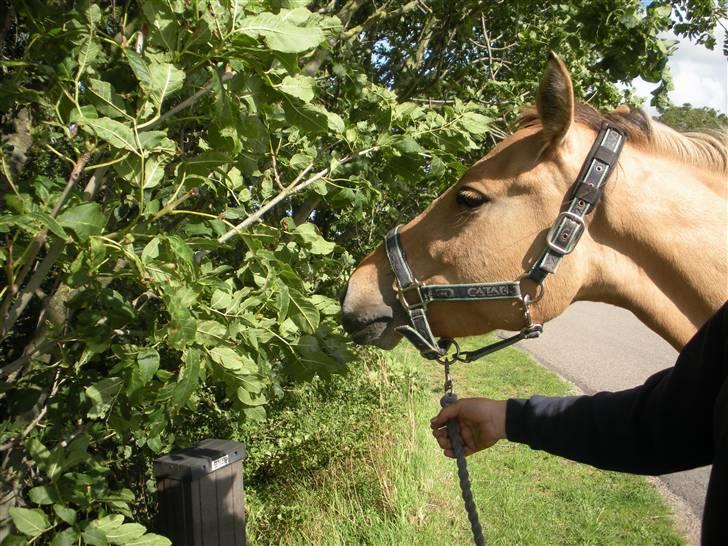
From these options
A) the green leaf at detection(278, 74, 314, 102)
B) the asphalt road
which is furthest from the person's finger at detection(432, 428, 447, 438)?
the asphalt road

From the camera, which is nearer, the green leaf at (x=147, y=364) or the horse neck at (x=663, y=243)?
the green leaf at (x=147, y=364)

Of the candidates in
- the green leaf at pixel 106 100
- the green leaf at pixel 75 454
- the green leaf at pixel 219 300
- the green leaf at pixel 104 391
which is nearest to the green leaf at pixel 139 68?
the green leaf at pixel 106 100

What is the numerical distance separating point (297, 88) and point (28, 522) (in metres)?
1.48

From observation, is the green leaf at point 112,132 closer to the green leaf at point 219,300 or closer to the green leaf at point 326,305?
the green leaf at point 219,300

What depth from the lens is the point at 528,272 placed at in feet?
6.79

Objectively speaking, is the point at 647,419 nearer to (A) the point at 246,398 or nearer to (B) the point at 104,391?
(A) the point at 246,398

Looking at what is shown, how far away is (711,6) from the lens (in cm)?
354

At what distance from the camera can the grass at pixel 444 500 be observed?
12.7ft

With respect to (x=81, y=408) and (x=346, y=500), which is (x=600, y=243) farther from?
(x=346, y=500)

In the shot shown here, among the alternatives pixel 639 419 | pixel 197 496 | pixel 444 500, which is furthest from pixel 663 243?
pixel 444 500

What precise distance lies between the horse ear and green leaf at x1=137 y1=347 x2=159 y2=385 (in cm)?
151

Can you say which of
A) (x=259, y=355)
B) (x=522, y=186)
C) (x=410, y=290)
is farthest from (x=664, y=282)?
(x=259, y=355)

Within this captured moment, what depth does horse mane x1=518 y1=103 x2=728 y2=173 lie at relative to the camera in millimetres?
2057

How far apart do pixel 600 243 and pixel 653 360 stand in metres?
7.94
